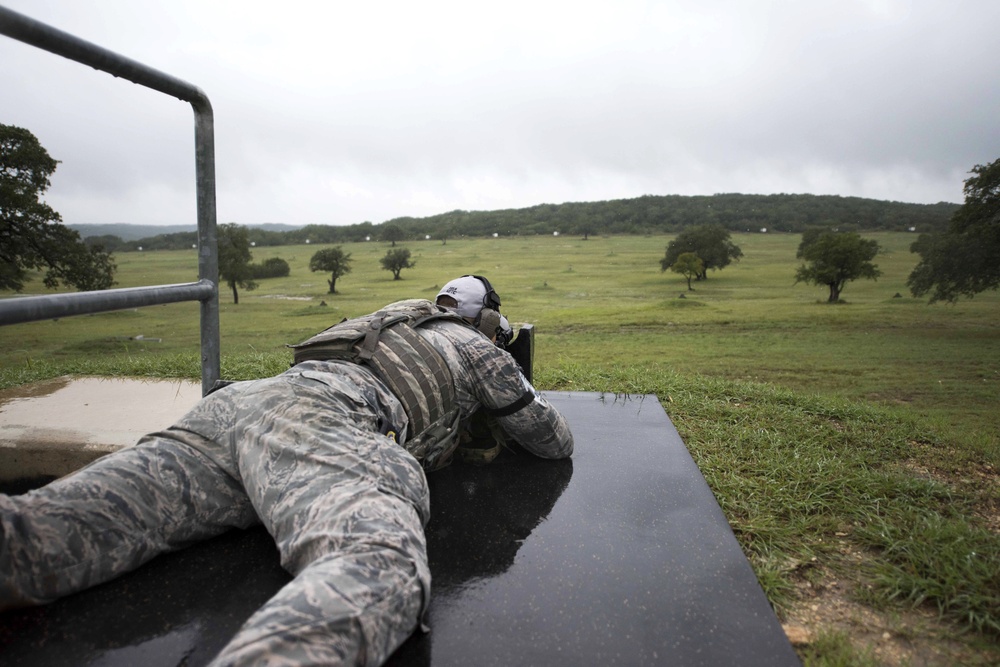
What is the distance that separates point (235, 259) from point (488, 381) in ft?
62.7

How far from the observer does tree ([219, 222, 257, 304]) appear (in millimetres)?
18891

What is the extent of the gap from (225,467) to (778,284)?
23329mm

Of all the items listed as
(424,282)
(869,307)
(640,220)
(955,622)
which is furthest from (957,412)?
(640,220)

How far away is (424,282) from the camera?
20641 mm

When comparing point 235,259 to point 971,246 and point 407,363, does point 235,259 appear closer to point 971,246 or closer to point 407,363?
point 971,246

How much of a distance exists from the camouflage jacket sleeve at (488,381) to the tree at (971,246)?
8.40 meters

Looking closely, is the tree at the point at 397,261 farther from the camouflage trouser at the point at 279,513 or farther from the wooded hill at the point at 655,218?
the camouflage trouser at the point at 279,513

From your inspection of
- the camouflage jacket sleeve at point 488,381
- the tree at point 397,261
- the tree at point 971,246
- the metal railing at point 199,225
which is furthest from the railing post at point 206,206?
the tree at point 397,261

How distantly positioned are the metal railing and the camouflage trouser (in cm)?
43

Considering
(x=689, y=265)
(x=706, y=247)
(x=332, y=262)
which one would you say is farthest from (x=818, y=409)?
(x=706, y=247)

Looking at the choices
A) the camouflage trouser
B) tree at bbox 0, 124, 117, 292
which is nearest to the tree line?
tree at bbox 0, 124, 117, 292

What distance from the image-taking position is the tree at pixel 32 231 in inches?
82.0

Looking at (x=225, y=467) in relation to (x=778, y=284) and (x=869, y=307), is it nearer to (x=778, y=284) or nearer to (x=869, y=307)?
(x=869, y=307)

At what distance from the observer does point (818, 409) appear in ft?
13.7
